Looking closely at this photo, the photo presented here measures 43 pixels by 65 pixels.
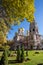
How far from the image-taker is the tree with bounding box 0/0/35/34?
17.2 meters

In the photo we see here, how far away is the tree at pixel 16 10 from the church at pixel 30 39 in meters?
56.8

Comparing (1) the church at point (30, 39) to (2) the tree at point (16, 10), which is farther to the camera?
(1) the church at point (30, 39)

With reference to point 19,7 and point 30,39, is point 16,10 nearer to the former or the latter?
point 19,7

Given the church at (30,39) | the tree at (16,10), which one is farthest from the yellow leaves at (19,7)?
the church at (30,39)

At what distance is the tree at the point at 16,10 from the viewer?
17188 mm

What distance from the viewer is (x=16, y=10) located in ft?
57.7

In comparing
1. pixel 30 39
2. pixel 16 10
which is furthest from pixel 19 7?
pixel 30 39

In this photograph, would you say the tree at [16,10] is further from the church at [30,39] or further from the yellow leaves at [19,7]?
the church at [30,39]

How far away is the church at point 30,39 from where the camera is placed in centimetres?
7859

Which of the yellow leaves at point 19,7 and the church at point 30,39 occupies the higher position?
the church at point 30,39

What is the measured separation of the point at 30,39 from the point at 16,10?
6089 cm

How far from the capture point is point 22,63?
80.2ft

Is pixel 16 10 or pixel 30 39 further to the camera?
pixel 30 39

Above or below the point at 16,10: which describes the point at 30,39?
above
